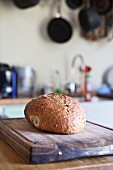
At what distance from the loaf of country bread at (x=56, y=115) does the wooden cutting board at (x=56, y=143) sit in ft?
0.06

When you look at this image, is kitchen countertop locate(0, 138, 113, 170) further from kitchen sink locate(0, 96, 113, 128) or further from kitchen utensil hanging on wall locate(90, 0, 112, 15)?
kitchen utensil hanging on wall locate(90, 0, 112, 15)

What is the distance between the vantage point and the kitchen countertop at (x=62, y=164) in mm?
628

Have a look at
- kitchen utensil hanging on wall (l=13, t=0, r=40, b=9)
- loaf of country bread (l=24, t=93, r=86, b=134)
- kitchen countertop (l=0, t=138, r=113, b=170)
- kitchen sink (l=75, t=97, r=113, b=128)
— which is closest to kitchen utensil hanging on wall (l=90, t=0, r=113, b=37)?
kitchen utensil hanging on wall (l=13, t=0, r=40, b=9)

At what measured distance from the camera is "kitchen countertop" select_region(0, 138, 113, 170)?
63 cm

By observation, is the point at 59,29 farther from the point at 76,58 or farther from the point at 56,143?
the point at 56,143

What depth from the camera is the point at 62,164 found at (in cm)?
65

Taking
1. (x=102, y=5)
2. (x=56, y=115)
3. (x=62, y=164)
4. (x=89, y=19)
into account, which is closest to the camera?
(x=62, y=164)

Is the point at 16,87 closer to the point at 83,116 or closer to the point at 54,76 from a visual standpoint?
the point at 54,76

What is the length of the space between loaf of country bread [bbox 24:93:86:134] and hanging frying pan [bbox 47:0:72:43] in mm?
2110

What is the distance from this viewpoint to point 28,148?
0.66 m

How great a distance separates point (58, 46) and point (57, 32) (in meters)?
0.14

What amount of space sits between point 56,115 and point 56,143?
96 millimetres

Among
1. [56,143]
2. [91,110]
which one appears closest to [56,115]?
[56,143]

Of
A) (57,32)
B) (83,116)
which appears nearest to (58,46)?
(57,32)
